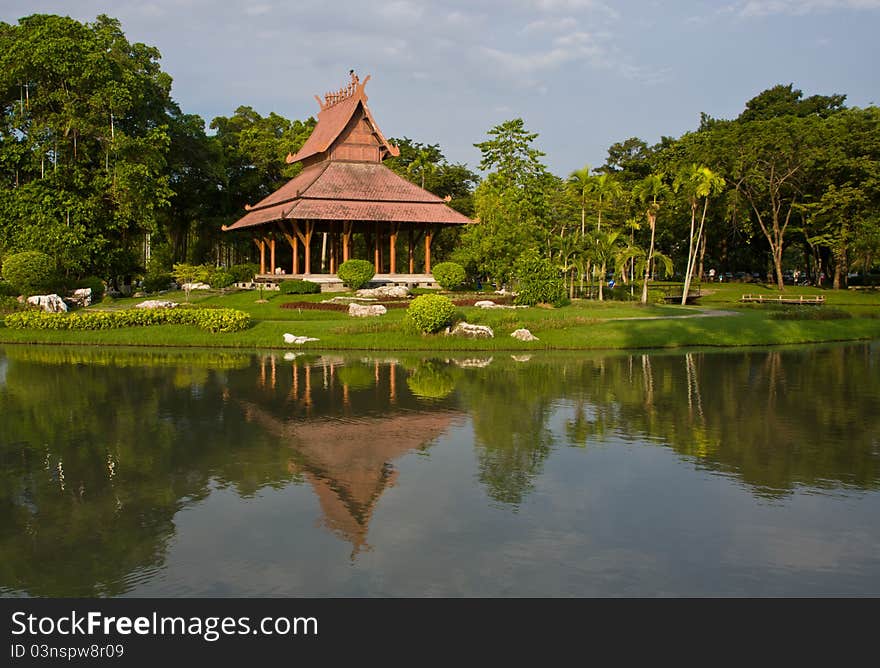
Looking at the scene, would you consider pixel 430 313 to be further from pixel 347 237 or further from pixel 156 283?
pixel 156 283

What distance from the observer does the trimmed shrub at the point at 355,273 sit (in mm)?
38188

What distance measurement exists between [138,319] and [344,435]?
747 inches

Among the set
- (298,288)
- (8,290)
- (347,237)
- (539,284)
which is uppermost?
(347,237)

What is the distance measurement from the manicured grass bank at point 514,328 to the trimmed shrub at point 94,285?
10.9 meters

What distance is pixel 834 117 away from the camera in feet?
184

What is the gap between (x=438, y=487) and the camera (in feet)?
32.9

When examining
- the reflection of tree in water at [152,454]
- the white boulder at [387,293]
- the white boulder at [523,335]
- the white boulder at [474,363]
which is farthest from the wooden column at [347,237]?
the reflection of tree in water at [152,454]

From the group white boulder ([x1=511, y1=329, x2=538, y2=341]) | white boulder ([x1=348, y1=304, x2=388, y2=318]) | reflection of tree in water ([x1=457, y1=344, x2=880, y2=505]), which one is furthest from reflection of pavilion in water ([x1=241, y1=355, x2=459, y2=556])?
white boulder ([x1=348, y1=304, x2=388, y2=318])

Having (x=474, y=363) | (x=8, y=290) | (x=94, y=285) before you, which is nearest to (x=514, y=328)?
(x=474, y=363)

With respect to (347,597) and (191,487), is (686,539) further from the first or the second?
(191,487)

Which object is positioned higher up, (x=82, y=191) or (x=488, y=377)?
(x=82, y=191)

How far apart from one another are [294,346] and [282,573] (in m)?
19.6
